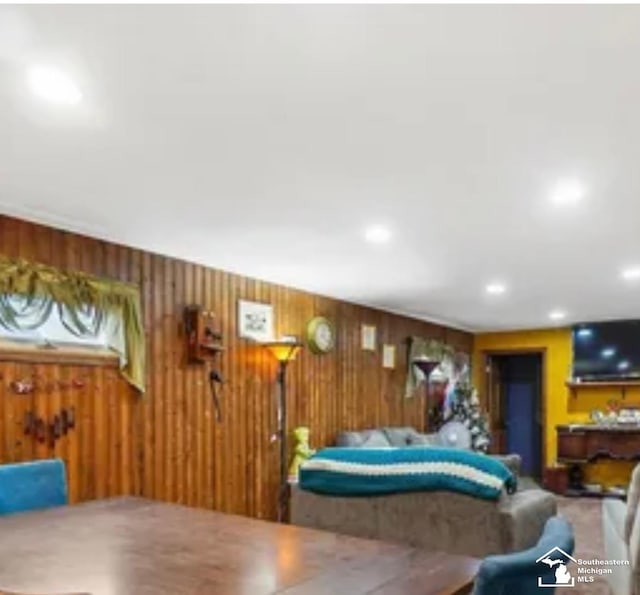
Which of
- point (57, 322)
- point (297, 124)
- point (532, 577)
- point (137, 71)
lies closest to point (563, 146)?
point (297, 124)

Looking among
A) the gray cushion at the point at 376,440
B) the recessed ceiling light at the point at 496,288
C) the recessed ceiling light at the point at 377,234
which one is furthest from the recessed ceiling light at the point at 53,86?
the gray cushion at the point at 376,440

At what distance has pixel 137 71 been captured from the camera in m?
2.13

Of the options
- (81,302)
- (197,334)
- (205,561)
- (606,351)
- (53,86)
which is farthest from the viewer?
(606,351)

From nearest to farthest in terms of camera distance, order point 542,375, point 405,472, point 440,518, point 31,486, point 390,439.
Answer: point 31,486 → point 440,518 → point 405,472 → point 390,439 → point 542,375

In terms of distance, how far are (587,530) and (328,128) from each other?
5.15 metres

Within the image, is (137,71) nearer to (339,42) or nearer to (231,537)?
(339,42)

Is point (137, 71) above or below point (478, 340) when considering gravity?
above

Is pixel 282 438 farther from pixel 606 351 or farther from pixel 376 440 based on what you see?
pixel 606 351

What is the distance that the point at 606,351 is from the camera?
28.7ft

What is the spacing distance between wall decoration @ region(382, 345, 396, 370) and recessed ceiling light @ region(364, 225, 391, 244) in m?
3.38

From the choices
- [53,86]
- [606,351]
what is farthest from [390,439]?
[53,86]

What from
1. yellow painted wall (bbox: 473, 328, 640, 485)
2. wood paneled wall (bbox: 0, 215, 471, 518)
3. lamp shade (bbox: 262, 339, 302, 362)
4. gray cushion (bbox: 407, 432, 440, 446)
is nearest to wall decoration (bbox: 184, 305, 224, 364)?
wood paneled wall (bbox: 0, 215, 471, 518)

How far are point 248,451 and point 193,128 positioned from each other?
3.64 metres

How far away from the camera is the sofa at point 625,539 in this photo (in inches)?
115
